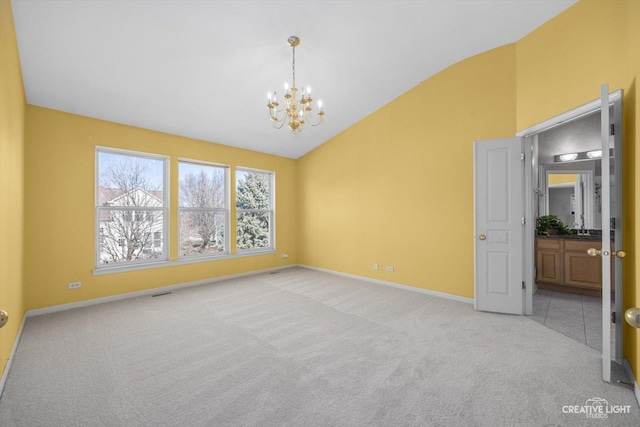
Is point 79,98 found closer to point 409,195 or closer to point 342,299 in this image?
point 342,299

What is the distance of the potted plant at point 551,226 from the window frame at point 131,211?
21.1 ft

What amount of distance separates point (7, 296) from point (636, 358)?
4874 millimetres

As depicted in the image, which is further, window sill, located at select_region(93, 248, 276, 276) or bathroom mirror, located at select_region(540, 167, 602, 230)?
bathroom mirror, located at select_region(540, 167, 602, 230)

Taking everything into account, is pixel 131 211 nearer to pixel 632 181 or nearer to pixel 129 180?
pixel 129 180

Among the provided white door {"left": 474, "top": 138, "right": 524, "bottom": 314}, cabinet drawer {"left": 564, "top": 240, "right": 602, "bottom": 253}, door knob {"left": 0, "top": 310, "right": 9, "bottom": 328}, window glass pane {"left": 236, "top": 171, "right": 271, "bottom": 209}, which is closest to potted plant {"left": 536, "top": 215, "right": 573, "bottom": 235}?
cabinet drawer {"left": 564, "top": 240, "right": 602, "bottom": 253}

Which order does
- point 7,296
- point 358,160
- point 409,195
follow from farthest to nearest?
point 358,160 < point 409,195 < point 7,296

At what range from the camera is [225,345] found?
265 cm

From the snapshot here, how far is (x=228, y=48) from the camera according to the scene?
312 centimetres

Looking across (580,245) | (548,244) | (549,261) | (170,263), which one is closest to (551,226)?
(548,244)

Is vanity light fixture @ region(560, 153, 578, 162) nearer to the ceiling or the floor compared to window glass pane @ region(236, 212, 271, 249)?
nearer to the ceiling

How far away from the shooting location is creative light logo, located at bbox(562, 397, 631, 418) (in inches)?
67.6

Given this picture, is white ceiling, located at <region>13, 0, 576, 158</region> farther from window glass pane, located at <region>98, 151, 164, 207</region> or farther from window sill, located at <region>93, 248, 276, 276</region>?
window sill, located at <region>93, 248, 276, 276</region>

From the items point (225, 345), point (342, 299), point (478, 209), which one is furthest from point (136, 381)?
point (478, 209)

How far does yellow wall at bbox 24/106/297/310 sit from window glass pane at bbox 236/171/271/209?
1352 millimetres
